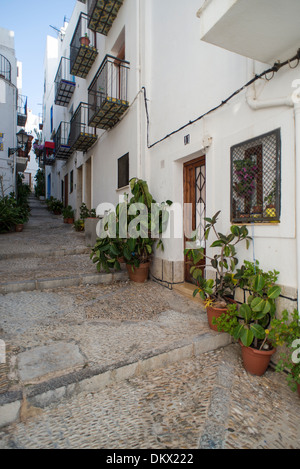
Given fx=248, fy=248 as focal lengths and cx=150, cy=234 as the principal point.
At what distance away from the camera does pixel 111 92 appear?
6836mm

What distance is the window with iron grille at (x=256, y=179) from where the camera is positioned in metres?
2.67

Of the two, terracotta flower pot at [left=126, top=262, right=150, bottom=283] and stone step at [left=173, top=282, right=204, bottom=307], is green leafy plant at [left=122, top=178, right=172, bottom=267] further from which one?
stone step at [left=173, top=282, right=204, bottom=307]

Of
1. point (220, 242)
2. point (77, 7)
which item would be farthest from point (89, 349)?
point (77, 7)

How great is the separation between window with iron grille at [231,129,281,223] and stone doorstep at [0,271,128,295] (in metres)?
2.87

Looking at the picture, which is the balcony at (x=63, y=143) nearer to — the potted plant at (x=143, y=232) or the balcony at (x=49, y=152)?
the balcony at (x=49, y=152)

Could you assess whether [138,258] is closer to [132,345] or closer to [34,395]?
[132,345]

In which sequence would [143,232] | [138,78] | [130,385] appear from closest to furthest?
1. [130,385]
2. [143,232]
3. [138,78]

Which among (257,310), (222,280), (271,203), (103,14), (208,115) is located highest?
(103,14)

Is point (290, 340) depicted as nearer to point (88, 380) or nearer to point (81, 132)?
point (88, 380)

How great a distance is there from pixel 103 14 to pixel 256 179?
7163 millimetres

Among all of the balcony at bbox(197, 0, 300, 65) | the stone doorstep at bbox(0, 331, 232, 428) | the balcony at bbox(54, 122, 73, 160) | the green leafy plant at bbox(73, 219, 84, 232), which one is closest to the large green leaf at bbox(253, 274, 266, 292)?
the stone doorstep at bbox(0, 331, 232, 428)

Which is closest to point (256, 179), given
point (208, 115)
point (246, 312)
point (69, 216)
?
point (208, 115)

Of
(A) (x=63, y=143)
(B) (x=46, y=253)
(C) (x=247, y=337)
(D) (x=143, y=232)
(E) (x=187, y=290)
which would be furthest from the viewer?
(A) (x=63, y=143)

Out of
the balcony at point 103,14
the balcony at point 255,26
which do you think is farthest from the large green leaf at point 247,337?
the balcony at point 103,14
